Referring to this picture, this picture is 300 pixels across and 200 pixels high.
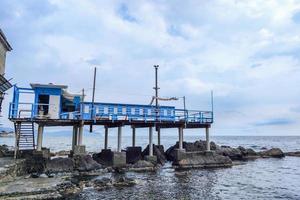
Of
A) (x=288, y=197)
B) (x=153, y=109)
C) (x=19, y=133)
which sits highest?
(x=153, y=109)

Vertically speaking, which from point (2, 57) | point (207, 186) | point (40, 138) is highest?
point (2, 57)

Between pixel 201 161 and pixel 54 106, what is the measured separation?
659 inches

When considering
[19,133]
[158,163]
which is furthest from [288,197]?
[19,133]

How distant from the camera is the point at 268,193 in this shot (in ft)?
70.7

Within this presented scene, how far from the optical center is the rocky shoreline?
1692 centimetres

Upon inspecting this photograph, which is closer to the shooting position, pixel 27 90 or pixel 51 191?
pixel 51 191

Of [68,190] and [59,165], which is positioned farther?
[59,165]

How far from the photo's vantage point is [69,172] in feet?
83.6

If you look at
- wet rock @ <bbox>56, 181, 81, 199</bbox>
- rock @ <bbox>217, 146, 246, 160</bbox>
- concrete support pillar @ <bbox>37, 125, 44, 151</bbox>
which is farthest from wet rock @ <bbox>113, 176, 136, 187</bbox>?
rock @ <bbox>217, 146, 246, 160</bbox>

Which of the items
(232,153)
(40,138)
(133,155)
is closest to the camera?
(40,138)

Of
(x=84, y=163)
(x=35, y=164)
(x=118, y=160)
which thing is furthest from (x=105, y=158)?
(x=35, y=164)

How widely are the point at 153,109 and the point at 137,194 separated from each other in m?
14.0

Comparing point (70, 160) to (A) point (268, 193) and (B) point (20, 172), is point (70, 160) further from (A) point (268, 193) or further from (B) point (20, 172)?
(A) point (268, 193)

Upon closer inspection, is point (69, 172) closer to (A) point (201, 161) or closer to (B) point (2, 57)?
(B) point (2, 57)
